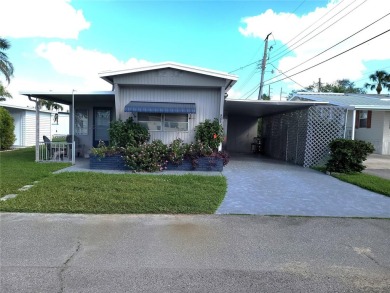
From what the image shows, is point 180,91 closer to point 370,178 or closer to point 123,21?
point 123,21

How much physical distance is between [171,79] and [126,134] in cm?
256

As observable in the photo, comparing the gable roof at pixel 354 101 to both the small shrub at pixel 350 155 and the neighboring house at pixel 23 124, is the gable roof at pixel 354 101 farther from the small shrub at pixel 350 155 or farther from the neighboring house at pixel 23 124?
the neighboring house at pixel 23 124

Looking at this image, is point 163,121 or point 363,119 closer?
point 163,121

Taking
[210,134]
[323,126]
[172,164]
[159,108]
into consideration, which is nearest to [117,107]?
[159,108]

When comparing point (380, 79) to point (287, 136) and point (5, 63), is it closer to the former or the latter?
point (287, 136)

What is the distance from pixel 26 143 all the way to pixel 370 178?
67.1ft

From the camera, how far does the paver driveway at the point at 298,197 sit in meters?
6.10

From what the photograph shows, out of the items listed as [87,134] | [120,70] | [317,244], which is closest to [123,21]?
[120,70]

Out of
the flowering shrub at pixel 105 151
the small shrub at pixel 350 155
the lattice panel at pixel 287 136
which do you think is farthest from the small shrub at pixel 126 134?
the small shrub at pixel 350 155

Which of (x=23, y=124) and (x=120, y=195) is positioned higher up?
(x=23, y=124)

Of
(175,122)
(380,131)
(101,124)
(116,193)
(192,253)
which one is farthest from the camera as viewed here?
(380,131)

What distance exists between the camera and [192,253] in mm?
4020

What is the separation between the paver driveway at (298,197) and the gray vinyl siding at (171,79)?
3.44 meters

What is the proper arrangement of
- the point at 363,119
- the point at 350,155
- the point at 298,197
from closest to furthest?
the point at 298,197, the point at 350,155, the point at 363,119
